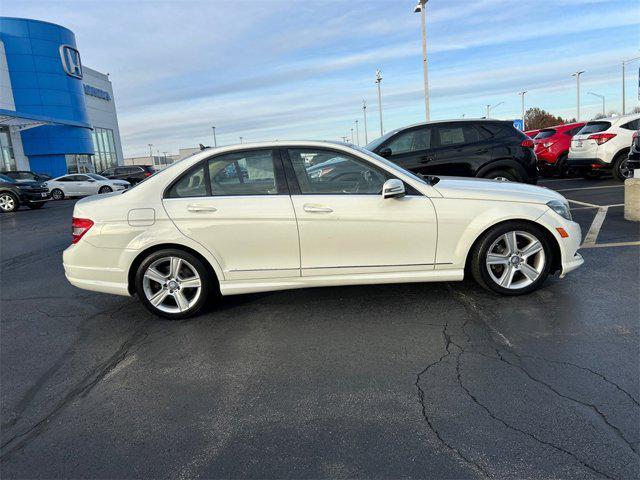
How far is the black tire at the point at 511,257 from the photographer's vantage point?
4312 mm

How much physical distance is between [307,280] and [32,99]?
41942 millimetres

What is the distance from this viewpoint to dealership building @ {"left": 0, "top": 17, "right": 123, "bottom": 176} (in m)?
36.0

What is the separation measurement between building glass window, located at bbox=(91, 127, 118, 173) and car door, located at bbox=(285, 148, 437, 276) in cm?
4822

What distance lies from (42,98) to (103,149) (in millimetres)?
14226

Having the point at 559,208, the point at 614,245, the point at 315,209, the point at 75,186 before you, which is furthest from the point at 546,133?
the point at 75,186

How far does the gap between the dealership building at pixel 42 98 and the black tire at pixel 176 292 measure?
35.2 meters

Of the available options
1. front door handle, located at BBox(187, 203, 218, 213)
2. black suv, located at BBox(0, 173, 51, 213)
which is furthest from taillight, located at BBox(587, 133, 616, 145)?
black suv, located at BBox(0, 173, 51, 213)

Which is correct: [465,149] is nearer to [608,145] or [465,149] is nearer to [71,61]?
[608,145]

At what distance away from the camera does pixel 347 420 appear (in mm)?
2656

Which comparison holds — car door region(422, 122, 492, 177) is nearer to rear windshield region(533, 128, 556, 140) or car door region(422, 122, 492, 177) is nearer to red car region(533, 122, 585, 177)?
red car region(533, 122, 585, 177)

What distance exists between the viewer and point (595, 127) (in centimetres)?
1294

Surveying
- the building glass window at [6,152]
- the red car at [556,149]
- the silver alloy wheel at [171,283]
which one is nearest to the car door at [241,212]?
the silver alloy wheel at [171,283]

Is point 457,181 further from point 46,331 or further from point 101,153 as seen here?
point 101,153

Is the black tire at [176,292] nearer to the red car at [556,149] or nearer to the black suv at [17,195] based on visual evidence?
the red car at [556,149]
